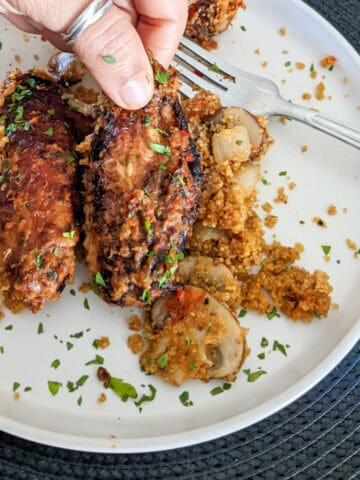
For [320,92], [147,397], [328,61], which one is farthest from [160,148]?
[328,61]

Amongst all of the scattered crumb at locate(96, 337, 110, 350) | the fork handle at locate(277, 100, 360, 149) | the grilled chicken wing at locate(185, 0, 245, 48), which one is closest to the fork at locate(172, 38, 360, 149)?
the fork handle at locate(277, 100, 360, 149)

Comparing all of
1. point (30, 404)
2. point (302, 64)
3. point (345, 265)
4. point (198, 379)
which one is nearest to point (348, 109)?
point (302, 64)

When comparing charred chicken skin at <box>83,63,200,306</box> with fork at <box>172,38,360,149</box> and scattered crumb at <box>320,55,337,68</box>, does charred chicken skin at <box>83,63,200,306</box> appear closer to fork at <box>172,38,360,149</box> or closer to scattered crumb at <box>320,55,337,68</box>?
fork at <box>172,38,360,149</box>

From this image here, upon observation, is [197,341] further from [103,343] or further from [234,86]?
[234,86]

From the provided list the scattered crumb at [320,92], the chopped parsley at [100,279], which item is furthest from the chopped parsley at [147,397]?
the scattered crumb at [320,92]

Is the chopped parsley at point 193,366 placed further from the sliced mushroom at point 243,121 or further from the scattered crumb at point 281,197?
the sliced mushroom at point 243,121

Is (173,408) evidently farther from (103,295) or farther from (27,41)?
(27,41)
